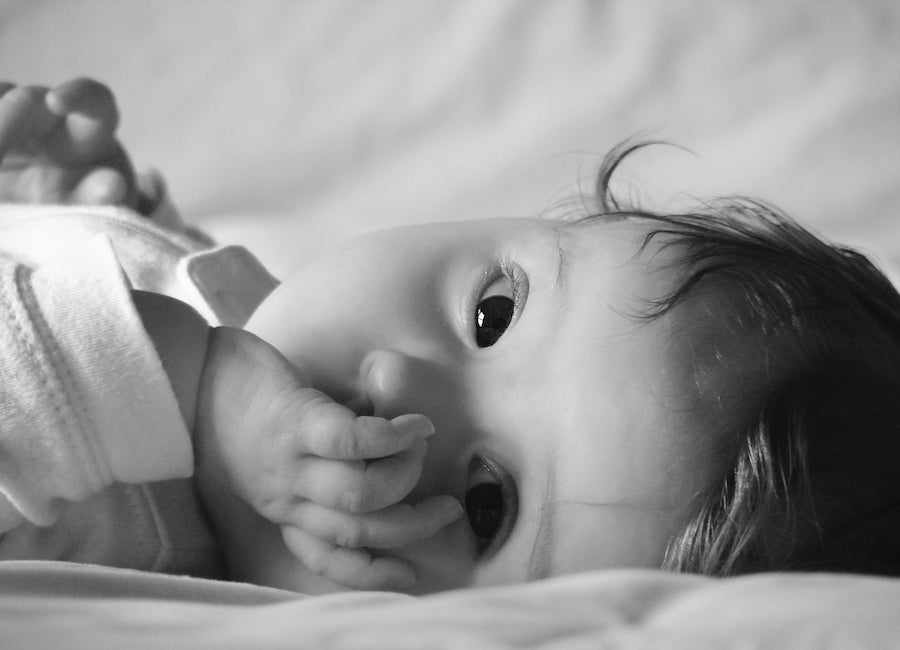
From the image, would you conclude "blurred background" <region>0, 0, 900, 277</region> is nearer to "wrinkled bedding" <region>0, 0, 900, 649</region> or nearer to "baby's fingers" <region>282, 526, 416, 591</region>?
"wrinkled bedding" <region>0, 0, 900, 649</region>

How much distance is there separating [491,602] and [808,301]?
41 cm

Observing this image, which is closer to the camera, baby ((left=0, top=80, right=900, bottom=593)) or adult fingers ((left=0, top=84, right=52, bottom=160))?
baby ((left=0, top=80, right=900, bottom=593))

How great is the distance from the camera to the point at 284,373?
0.65 m

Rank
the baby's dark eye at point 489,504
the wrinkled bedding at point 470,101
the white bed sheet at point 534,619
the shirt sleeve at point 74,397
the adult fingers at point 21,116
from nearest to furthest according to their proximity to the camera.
Answer: 1. the white bed sheet at point 534,619
2. the shirt sleeve at point 74,397
3. the baby's dark eye at point 489,504
4. the adult fingers at point 21,116
5. the wrinkled bedding at point 470,101

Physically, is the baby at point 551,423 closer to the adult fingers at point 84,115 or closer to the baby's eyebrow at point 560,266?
the baby's eyebrow at point 560,266

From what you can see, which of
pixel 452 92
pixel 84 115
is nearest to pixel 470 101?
pixel 452 92

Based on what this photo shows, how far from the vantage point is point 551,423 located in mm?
666

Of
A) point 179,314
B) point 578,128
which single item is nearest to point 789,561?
point 179,314

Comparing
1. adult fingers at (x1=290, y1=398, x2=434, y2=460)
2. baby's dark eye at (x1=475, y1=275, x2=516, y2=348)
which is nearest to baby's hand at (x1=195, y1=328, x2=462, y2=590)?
adult fingers at (x1=290, y1=398, x2=434, y2=460)

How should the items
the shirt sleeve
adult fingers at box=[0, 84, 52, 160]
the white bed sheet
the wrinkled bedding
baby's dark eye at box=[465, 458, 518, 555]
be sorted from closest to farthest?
the white bed sheet → the shirt sleeve → baby's dark eye at box=[465, 458, 518, 555] → adult fingers at box=[0, 84, 52, 160] → the wrinkled bedding

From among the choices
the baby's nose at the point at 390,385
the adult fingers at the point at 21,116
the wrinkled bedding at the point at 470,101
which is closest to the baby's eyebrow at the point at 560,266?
the baby's nose at the point at 390,385

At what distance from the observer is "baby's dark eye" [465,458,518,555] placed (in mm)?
679

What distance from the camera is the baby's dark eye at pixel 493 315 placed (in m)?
0.73

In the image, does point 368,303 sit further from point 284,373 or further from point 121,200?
point 121,200
